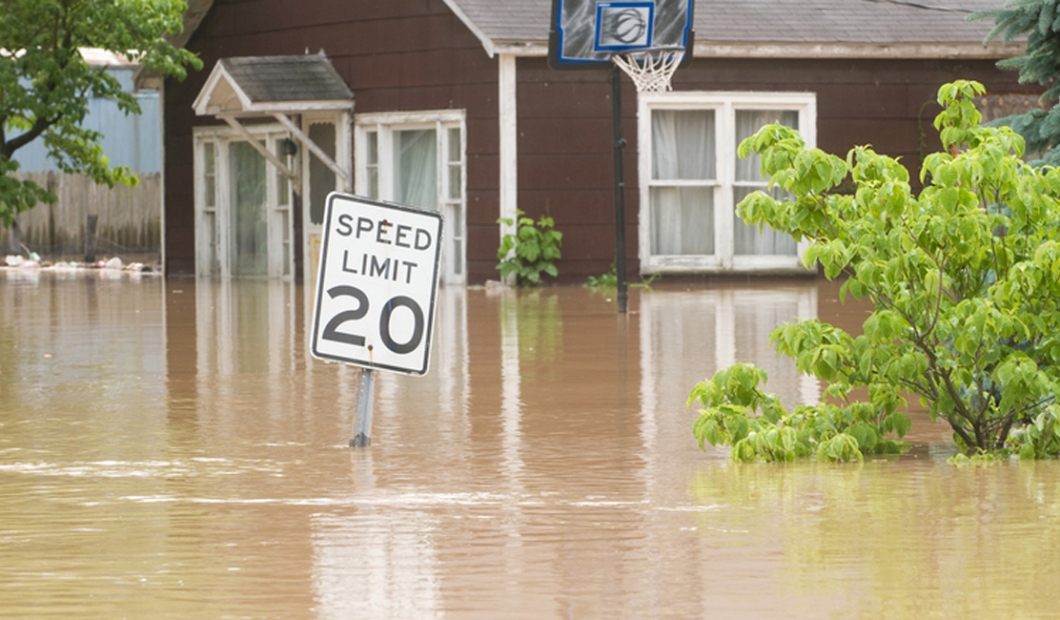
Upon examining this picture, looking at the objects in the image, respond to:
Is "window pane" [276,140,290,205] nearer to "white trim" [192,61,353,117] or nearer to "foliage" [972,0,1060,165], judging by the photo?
"white trim" [192,61,353,117]

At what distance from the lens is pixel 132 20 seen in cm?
2727

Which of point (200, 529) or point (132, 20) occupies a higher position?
point (132, 20)

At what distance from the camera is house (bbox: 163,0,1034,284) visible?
25172 mm

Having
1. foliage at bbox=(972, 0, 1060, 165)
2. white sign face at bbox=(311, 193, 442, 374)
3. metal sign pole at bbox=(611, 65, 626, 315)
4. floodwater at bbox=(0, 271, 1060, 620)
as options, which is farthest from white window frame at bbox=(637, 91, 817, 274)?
white sign face at bbox=(311, 193, 442, 374)

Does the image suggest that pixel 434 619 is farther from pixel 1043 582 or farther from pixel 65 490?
pixel 65 490

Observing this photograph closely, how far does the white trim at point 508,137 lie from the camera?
24828 millimetres

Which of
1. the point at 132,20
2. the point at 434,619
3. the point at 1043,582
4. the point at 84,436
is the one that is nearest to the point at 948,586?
the point at 1043,582

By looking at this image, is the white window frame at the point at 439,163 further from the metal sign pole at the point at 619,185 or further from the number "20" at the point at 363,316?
the number "20" at the point at 363,316

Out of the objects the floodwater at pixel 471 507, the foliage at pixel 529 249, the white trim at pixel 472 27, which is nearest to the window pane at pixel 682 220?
the foliage at pixel 529 249

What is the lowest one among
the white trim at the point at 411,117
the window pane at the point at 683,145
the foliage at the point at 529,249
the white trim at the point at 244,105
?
the foliage at the point at 529,249

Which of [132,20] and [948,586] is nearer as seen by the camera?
[948,586]

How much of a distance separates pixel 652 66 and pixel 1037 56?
11.6 meters

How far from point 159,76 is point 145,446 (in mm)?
23172

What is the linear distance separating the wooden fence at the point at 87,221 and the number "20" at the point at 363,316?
30350mm
